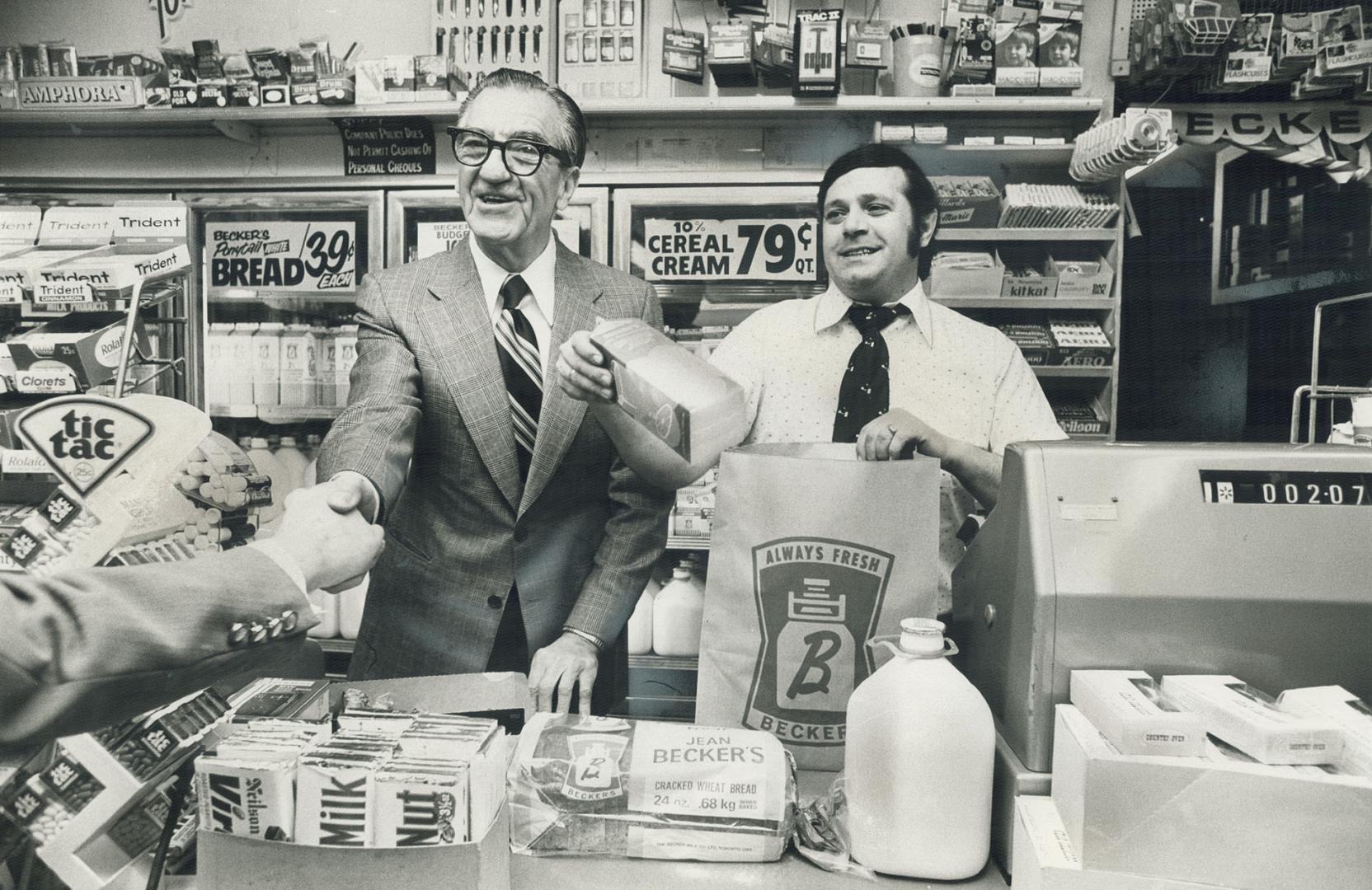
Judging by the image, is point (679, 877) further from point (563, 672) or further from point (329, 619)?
point (329, 619)

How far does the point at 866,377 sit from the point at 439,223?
1.34 meters

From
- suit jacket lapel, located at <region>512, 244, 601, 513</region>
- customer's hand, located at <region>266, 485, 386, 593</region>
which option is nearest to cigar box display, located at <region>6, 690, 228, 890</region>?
customer's hand, located at <region>266, 485, 386, 593</region>

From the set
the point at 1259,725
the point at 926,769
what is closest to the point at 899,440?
the point at 926,769

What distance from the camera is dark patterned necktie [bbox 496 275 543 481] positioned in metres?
1.98


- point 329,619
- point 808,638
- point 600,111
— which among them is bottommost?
point 329,619

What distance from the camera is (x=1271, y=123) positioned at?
242 centimetres

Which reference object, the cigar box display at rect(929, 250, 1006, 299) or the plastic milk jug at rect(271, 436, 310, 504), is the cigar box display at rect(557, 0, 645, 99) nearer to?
the cigar box display at rect(929, 250, 1006, 299)

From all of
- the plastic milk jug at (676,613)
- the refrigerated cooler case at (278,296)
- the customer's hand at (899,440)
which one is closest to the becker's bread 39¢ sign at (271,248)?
the refrigerated cooler case at (278,296)

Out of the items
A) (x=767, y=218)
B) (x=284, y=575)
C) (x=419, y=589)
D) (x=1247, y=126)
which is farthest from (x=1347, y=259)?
(x=284, y=575)

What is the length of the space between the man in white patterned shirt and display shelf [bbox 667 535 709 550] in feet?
1.31

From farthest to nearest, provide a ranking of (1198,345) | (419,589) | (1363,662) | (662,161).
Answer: (662,161)
(1198,345)
(419,589)
(1363,662)

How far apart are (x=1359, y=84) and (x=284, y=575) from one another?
2798mm

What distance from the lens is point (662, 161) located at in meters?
2.61

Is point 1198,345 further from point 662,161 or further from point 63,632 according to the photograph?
point 63,632
